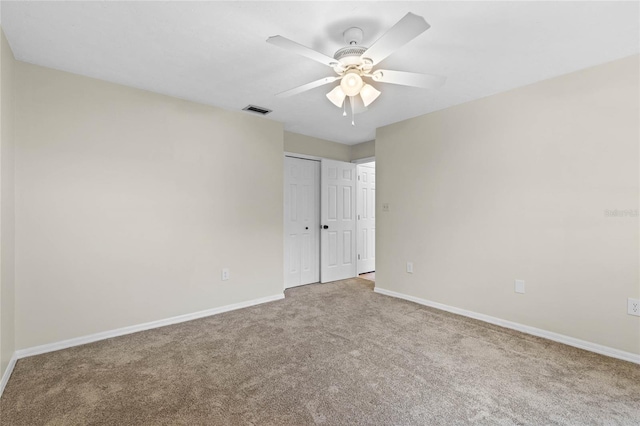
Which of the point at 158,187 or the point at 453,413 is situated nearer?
the point at 453,413

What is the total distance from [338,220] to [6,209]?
12.4 ft

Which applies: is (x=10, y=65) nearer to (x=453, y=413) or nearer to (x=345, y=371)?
(x=345, y=371)

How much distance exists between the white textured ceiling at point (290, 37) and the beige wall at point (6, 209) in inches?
9.9

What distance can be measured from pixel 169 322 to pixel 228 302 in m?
0.65

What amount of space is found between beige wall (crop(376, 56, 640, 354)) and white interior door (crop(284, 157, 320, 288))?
4.68 ft

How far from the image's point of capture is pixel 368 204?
546 cm

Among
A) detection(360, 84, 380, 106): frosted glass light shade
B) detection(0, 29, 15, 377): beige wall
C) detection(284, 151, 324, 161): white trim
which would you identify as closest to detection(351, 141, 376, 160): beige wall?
detection(284, 151, 324, 161): white trim

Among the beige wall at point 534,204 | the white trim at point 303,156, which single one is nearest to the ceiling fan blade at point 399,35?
the beige wall at point 534,204

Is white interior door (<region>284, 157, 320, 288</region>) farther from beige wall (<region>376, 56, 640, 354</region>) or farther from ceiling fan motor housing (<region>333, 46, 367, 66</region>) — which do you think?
ceiling fan motor housing (<region>333, 46, 367, 66</region>)

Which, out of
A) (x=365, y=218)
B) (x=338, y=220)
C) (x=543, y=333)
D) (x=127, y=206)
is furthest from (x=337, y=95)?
(x=365, y=218)

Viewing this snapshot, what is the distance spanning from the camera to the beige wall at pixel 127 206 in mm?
2430

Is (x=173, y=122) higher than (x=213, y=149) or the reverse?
higher

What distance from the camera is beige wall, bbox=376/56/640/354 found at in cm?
235

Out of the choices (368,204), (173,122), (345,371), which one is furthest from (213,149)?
(368,204)
